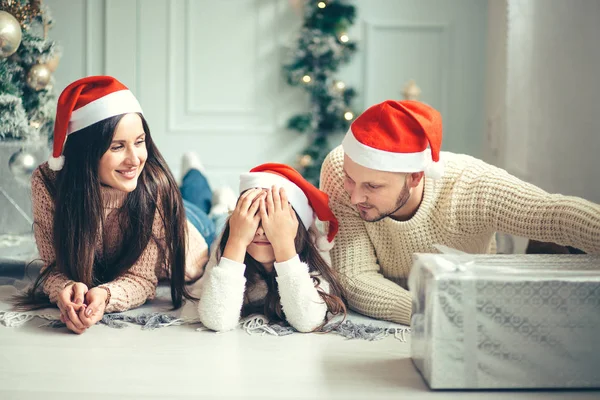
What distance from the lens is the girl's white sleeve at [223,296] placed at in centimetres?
153

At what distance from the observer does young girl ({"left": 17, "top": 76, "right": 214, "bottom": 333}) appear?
1.65 meters

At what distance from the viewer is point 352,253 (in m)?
1.79

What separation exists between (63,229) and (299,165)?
2.28 m

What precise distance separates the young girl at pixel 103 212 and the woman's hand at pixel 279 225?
0.32 metres

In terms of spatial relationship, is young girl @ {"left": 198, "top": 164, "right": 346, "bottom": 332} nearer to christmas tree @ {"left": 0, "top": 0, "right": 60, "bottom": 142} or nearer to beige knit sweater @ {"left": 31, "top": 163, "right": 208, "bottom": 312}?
beige knit sweater @ {"left": 31, "top": 163, "right": 208, "bottom": 312}

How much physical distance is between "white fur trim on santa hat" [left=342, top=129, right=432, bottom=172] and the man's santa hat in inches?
5.5

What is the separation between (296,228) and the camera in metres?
1.59

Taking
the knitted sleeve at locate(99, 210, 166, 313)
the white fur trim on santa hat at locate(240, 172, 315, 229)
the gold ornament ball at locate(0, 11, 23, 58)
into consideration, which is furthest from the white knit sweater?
the gold ornament ball at locate(0, 11, 23, 58)

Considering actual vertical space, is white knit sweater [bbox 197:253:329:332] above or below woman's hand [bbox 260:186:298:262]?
below

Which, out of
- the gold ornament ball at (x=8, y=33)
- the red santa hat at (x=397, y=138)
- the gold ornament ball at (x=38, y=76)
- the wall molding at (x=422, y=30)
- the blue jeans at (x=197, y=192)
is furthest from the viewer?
the wall molding at (x=422, y=30)

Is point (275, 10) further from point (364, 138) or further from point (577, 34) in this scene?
point (364, 138)

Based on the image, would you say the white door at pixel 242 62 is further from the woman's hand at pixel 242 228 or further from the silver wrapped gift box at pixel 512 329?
the silver wrapped gift box at pixel 512 329

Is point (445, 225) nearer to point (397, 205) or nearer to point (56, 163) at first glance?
point (397, 205)

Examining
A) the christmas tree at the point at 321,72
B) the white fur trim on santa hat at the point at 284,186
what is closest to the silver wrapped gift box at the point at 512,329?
the white fur trim on santa hat at the point at 284,186
